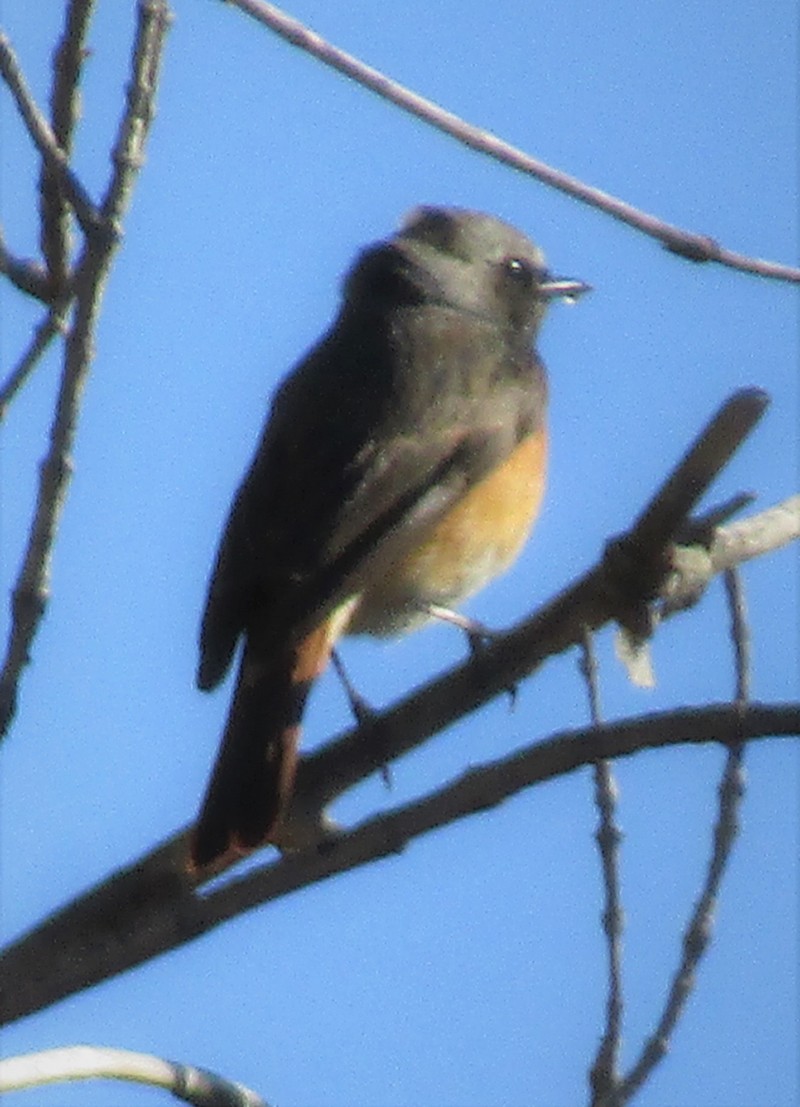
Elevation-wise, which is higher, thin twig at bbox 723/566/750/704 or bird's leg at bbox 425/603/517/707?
thin twig at bbox 723/566/750/704

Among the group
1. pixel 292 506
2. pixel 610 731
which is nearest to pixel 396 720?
pixel 610 731

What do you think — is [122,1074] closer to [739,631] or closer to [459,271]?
[739,631]

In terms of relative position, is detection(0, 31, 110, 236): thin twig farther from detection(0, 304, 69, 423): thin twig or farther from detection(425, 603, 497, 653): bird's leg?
detection(425, 603, 497, 653): bird's leg

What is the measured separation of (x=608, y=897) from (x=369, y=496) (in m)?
1.85

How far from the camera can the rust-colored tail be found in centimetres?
373

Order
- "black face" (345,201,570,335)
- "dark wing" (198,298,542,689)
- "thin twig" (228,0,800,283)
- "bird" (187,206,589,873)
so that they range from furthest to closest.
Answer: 1. "black face" (345,201,570,335)
2. "dark wing" (198,298,542,689)
3. "bird" (187,206,589,873)
4. "thin twig" (228,0,800,283)

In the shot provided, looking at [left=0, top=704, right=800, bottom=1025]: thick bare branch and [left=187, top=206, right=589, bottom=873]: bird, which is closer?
[left=0, top=704, right=800, bottom=1025]: thick bare branch

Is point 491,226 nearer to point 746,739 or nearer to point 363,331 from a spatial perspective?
point 363,331

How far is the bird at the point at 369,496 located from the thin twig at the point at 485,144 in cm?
147

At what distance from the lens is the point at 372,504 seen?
4875 mm

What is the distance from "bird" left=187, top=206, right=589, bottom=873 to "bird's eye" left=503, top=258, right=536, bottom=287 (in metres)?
0.07

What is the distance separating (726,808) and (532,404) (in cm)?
242

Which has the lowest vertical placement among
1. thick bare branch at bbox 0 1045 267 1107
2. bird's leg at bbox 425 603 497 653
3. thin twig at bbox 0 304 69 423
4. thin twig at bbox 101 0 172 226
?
bird's leg at bbox 425 603 497 653

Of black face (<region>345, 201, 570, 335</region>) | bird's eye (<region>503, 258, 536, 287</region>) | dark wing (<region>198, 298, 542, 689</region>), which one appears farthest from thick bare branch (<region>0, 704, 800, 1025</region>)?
bird's eye (<region>503, 258, 536, 287</region>)
